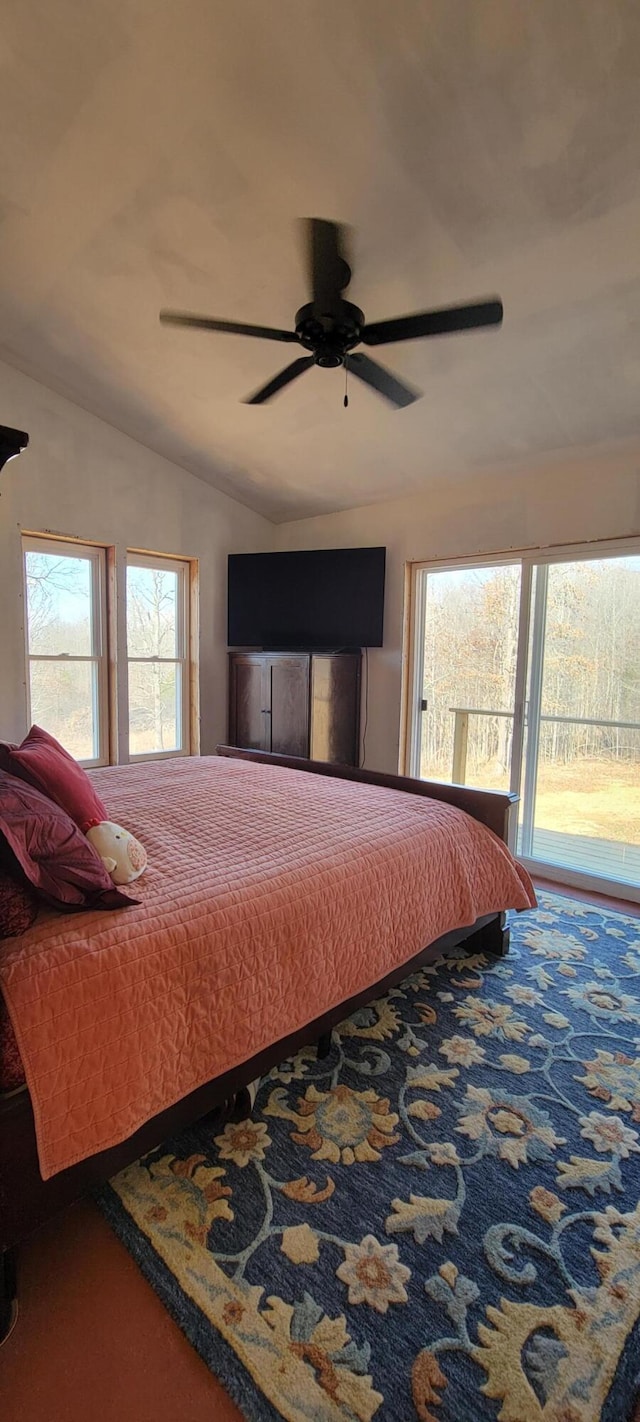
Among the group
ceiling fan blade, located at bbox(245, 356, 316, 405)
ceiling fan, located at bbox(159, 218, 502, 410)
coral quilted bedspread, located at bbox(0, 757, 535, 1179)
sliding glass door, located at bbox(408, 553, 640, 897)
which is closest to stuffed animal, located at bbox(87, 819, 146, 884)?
coral quilted bedspread, located at bbox(0, 757, 535, 1179)

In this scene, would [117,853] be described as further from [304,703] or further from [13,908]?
[304,703]

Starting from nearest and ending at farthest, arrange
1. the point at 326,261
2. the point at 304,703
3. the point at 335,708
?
the point at 326,261
the point at 304,703
the point at 335,708

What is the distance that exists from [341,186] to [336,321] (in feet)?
1.48

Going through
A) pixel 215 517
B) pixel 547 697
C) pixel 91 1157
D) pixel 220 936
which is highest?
pixel 215 517

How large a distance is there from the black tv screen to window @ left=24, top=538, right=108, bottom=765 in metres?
1.09

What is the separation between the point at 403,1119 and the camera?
1.70 metres

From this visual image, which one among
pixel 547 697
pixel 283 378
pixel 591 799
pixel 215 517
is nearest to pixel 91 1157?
pixel 283 378

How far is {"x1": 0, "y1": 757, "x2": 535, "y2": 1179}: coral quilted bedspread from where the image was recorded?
121 centimetres

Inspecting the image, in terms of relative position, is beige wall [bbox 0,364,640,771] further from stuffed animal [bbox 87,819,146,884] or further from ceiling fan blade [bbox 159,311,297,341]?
stuffed animal [bbox 87,819,146,884]

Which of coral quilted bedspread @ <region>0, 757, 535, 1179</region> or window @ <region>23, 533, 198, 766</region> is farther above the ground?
window @ <region>23, 533, 198, 766</region>

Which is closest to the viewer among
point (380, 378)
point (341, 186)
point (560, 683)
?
point (341, 186)

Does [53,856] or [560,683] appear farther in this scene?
[560,683]

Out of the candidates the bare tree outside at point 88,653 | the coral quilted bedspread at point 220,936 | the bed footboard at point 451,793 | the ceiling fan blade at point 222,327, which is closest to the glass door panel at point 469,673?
the bed footboard at point 451,793

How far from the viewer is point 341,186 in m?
2.02
